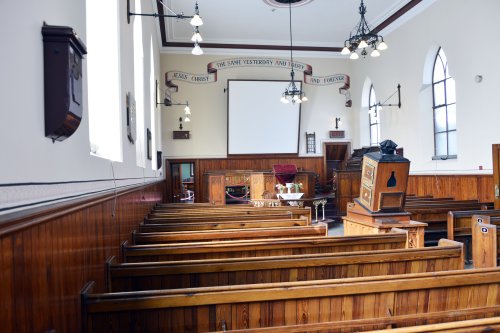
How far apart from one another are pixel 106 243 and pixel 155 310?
0.81 m

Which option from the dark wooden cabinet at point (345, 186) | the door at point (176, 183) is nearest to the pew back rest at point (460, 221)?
the dark wooden cabinet at point (345, 186)

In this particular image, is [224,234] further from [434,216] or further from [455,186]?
[455,186]

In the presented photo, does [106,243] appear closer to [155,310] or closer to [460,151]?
[155,310]

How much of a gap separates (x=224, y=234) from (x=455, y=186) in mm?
6731

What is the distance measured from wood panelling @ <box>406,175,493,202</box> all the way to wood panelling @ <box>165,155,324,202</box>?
3.55 metres

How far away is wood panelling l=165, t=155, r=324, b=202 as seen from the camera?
39.7ft

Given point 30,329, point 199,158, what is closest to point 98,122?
point 30,329

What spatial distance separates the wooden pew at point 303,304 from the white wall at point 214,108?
10.5 m

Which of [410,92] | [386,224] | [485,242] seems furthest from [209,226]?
[410,92]

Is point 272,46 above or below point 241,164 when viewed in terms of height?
above

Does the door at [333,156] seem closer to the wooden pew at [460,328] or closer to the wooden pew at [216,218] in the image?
the wooden pew at [216,218]

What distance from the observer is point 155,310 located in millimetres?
1595

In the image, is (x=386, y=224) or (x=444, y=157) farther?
(x=444, y=157)

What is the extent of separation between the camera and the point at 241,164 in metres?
12.3
